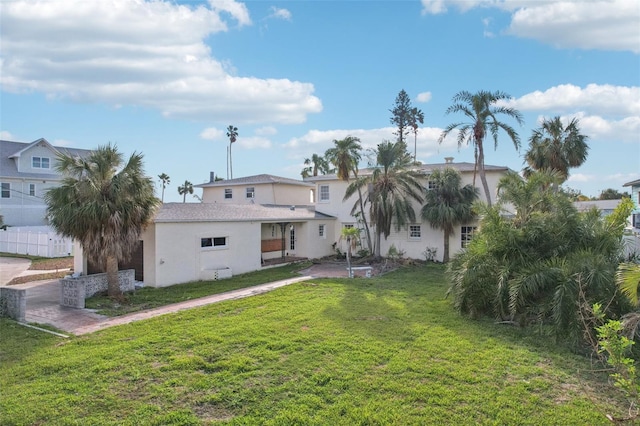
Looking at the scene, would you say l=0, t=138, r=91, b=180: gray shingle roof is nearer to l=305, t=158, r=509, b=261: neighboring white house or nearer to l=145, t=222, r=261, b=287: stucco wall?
l=305, t=158, r=509, b=261: neighboring white house


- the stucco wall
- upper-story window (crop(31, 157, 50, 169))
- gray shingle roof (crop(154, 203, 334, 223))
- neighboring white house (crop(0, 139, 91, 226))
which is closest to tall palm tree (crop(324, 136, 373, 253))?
gray shingle roof (crop(154, 203, 334, 223))

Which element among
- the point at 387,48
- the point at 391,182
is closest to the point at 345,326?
the point at 387,48

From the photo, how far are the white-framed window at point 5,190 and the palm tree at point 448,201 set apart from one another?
33.2 m

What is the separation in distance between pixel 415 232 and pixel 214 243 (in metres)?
13.0

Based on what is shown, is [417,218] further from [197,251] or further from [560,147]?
[197,251]

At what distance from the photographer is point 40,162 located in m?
35.8

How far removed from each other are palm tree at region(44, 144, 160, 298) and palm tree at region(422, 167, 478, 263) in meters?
15.7

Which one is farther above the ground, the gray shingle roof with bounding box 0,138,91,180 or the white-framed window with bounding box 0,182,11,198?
the gray shingle roof with bounding box 0,138,91,180

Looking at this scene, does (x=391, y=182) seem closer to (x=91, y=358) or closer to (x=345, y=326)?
(x=345, y=326)

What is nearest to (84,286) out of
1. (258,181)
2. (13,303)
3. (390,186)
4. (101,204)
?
(13,303)

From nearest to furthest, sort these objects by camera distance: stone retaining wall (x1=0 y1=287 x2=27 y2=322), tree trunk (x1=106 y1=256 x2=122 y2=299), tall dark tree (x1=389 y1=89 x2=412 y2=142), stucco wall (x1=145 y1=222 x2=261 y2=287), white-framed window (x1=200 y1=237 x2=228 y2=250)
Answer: stone retaining wall (x1=0 y1=287 x2=27 y2=322), tree trunk (x1=106 y1=256 x2=122 y2=299), stucco wall (x1=145 y1=222 x2=261 y2=287), white-framed window (x1=200 y1=237 x2=228 y2=250), tall dark tree (x1=389 y1=89 x2=412 y2=142)

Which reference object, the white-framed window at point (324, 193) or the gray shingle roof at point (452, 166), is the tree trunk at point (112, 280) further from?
the white-framed window at point (324, 193)

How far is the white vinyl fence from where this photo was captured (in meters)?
25.8

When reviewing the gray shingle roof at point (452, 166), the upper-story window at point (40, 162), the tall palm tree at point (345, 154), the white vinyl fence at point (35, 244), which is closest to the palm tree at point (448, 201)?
the gray shingle roof at point (452, 166)
